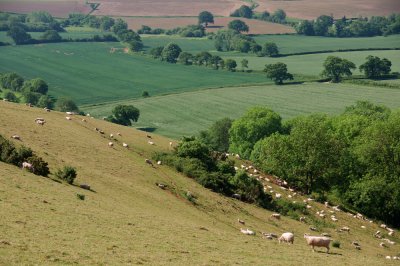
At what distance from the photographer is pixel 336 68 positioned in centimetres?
17975

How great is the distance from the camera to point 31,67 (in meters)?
189

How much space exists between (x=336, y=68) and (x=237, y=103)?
138 feet

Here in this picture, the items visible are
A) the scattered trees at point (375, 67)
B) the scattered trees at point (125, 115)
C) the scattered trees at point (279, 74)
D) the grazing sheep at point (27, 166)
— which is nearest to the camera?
the grazing sheep at point (27, 166)

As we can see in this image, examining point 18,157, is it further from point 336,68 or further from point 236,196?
point 336,68

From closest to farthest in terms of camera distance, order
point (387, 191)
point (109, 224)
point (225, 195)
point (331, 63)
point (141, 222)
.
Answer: point (109, 224) < point (141, 222) < point (225, 195) < point (387, 191) < point (331, 63)

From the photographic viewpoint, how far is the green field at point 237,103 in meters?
141

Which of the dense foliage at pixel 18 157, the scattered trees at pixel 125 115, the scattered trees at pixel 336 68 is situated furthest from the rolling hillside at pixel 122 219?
the scattered trees at pixel 336 68

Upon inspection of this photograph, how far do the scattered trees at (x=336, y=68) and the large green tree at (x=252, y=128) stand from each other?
247 feet

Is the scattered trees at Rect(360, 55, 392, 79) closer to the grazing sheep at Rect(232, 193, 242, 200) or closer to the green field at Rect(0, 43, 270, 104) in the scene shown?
the green field at Rect(0, 43, 270, 104)

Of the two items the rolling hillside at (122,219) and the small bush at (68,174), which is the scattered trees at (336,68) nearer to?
the rolling hillside at (122,219)

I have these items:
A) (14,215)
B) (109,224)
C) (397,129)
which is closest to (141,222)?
(109,224)

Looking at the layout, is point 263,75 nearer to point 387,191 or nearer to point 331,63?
point 331,63

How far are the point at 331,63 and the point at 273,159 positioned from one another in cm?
11637

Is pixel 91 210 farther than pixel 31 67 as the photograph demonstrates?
No
